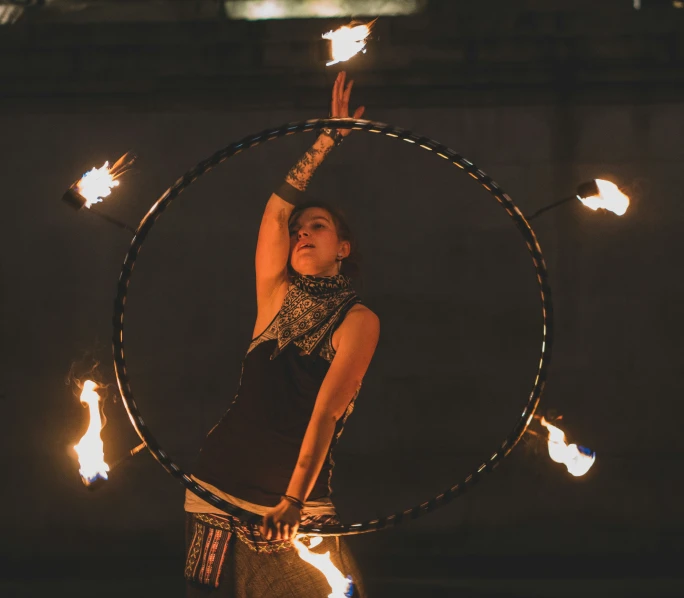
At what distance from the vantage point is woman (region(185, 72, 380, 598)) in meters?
3.49

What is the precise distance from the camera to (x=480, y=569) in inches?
234

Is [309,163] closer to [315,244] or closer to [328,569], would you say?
[315,244]

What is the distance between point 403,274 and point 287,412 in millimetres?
2382

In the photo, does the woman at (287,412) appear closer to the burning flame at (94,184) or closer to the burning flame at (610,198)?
the burning flame at (94,184)

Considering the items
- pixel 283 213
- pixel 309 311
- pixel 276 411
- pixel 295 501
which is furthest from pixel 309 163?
pixel 295 501

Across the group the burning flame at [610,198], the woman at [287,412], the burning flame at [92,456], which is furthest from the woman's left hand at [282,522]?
the burning flame at [610,198]

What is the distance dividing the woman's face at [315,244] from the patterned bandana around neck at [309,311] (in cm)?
7

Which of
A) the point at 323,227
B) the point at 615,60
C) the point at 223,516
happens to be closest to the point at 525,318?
the point at 615,60

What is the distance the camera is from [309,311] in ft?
12.1

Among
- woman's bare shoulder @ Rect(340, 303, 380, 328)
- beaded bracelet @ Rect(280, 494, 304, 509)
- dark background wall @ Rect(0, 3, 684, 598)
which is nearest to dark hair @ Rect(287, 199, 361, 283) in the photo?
woman's bare shoulder @ Rect(340, 303, 380, 328)

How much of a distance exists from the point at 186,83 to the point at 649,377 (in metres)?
4.15

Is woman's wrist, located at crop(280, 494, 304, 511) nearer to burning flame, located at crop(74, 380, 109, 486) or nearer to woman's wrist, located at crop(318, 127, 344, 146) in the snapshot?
burning flame, located at crop(74, 380, 109, 486)

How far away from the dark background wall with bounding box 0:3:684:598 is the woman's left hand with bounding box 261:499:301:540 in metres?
2.51

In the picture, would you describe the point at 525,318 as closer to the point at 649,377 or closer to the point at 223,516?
the point at 649,377
